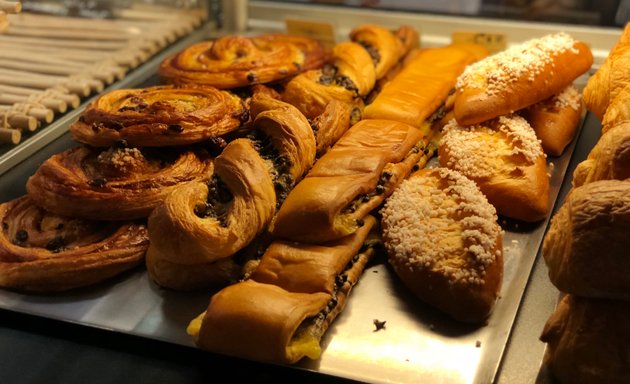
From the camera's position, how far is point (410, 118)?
257cm

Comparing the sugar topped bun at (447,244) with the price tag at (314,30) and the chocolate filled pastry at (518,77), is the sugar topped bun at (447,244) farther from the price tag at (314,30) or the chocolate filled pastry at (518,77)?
the price tag at (314,30)

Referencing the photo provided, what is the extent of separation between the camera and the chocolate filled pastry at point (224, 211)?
1886mm

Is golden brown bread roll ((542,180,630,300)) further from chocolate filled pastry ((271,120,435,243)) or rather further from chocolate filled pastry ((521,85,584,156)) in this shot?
chocolate filled pastry ((521,85,584,156))

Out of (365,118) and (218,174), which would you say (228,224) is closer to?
(218,174)

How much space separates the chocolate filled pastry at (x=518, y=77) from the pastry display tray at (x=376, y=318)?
1.71 ft

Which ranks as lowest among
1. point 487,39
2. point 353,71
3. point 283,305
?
point 283,305

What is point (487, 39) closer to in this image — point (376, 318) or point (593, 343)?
point (376, 318)

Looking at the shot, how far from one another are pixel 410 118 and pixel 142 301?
1235 millimetres

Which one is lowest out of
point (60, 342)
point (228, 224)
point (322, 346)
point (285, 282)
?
point (60, 342)

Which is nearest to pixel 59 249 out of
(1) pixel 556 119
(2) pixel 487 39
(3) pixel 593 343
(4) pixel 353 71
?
(4) pixel 353 71

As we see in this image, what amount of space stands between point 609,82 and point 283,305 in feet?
5.00

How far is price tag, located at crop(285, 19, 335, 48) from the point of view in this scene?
3.48 meters

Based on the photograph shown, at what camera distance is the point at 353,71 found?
2910 mm

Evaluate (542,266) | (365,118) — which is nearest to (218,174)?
(365,118)
